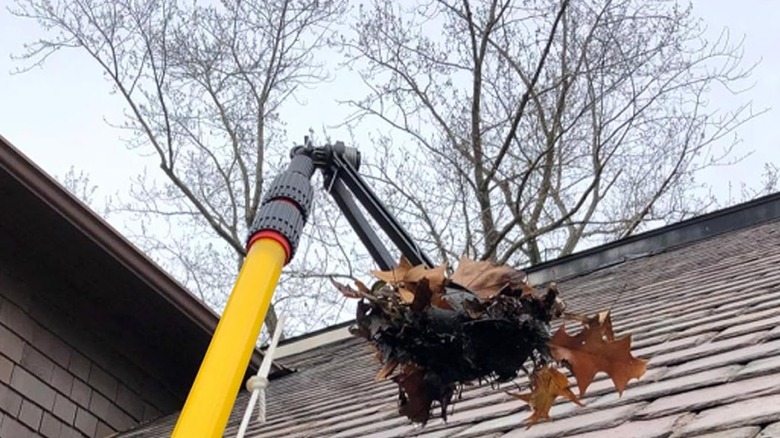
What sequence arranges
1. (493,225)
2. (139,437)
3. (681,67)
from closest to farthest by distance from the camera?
(139,437)
(493,225)
(681,67)

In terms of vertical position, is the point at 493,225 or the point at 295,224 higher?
the point at 493,225

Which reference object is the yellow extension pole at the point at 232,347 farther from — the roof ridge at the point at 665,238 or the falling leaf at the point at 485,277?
the roof ridge at the point at 665,238

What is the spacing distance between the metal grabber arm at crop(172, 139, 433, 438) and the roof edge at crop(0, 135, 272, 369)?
3.16m

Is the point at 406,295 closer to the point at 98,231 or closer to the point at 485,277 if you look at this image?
the point at 485,277

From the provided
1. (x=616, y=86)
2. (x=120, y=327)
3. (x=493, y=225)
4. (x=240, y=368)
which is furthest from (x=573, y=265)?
(x=616, y=86)

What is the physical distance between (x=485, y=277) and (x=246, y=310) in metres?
0.40

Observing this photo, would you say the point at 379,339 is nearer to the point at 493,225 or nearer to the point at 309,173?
the point at 309,173

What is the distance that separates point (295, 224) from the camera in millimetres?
1569

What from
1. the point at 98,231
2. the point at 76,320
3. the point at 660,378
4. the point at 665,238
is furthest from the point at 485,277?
the point at 665,238

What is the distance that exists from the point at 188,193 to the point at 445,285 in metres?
14.1

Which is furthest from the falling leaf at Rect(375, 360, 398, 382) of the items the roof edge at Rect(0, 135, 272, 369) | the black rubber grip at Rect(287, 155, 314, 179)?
the roof edge at Rect(0, 135, 272, 369)

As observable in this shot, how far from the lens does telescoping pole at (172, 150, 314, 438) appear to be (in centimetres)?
130

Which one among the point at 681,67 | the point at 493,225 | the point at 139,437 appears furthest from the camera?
the point at 681,67

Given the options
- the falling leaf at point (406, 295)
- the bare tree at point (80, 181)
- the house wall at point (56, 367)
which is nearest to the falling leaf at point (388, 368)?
the falling leaf at point (406, 295)
